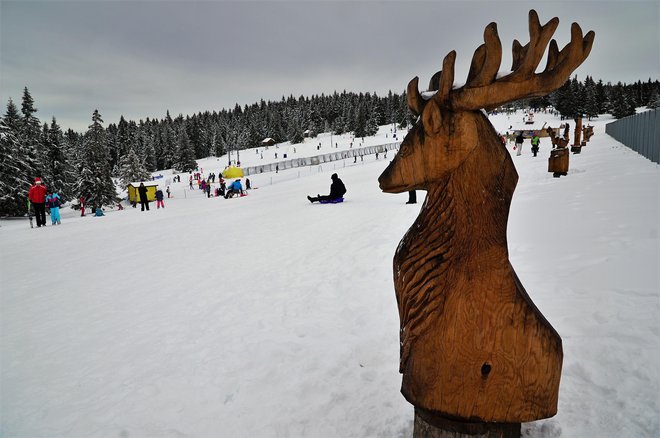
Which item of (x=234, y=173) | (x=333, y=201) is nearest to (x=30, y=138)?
(x=234, y=173)

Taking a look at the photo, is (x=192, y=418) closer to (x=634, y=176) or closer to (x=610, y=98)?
(x=634, y=176)

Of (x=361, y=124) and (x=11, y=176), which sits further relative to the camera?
(x=361, y=124)

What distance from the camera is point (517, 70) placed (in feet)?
5.52

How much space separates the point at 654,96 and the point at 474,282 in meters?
116

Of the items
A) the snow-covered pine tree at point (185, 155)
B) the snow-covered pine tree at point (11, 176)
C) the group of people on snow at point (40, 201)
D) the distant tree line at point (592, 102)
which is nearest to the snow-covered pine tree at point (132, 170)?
the snow-covered pine tree at point (185, 155)

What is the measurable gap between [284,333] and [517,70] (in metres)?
3.64

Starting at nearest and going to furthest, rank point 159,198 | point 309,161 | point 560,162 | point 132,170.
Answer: point 560,162 < point 159,198 < point 132,170 < point 309,161

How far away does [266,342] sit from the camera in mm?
4176

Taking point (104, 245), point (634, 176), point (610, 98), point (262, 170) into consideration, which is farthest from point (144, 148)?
point (610, 98)

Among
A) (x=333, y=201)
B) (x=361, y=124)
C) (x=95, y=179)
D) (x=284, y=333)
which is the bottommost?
(x=284, y=333)

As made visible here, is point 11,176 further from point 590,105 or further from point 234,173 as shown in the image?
point 590,105

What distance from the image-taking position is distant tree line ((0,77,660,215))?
33281mm

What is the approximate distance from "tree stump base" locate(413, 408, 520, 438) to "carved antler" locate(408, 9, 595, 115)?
1.65 m

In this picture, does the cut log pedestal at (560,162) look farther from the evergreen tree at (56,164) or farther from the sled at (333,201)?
the evergreen tree at (56,164)
